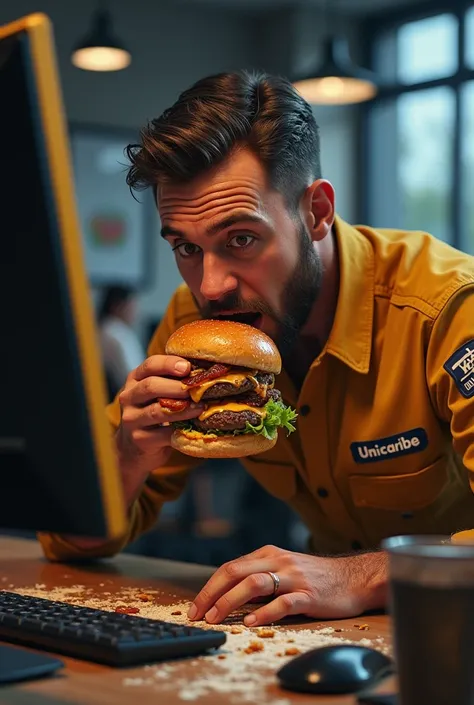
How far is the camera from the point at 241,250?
203 centimetres

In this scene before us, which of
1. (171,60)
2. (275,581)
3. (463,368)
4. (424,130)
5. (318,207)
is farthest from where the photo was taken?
(171,60)

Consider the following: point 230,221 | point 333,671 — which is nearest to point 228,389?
point 230,221

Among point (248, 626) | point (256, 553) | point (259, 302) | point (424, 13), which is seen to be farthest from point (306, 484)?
point (424, 13)

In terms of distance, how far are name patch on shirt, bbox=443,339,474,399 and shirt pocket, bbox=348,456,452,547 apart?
259 mm

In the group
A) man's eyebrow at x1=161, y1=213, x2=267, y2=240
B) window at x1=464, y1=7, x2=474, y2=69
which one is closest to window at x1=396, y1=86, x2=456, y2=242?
window at x1=464, y1=7, x2=474, y2=69

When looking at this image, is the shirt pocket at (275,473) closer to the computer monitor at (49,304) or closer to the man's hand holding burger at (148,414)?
the man's hand holding burger at (148,414)

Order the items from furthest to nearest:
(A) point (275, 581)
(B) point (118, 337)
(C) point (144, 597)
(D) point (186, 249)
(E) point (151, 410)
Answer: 1. (B) point (118, 337)
2. (D) point (186, 249)
3. (E) point (151, 410)
4. (C) point (144, 597)
5. (A) point (275, 581)

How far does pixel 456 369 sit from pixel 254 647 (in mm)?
786

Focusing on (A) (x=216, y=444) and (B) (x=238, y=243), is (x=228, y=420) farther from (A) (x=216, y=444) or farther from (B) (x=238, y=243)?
(B) (x=238, y=243)

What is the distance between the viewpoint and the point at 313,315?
2281mm

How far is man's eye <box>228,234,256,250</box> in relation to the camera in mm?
2027

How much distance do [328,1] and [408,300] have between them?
266 inches

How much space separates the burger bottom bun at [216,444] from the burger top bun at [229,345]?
14cm

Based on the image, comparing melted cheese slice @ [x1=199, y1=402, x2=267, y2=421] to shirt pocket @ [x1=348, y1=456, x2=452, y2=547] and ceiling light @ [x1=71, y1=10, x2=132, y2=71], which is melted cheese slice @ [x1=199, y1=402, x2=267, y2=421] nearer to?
shirt pocket @ [x1=348, y1=456, x2=452, y2=547]
